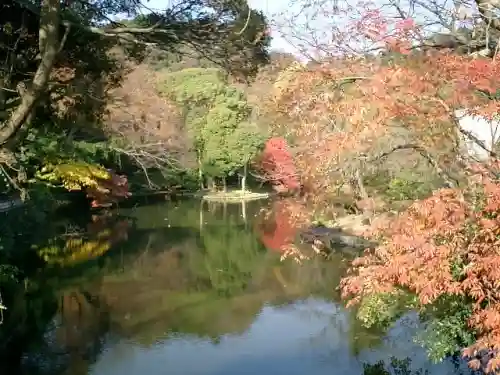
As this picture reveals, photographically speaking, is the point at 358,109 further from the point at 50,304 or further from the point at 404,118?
the point at 50,304

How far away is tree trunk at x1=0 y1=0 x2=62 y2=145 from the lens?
3527 mm

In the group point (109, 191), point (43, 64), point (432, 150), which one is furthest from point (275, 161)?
point (43, 64)

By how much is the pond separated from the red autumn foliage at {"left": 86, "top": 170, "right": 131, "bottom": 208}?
3.16m

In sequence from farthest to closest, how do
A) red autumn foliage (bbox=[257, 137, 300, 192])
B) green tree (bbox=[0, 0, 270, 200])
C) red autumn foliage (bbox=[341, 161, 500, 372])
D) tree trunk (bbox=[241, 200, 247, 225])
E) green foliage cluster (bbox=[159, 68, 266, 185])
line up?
1. green foliage cluster (bbox=[159, 68, 266, 185])
2. tree trunk (bbox=[241, 200, 247, 225])
3. red autumn foliage (bbox=[257, 137, 300, 192])
4. green tree (bbox=[0, 0, 270, 200])
5. red autumn foliage (bbox=[341, 161, 500, 372])

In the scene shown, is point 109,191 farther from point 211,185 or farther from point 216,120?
point 211,185

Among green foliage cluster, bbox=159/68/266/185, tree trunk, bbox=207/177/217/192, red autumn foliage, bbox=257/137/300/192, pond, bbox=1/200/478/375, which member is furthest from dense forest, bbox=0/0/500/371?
tree trunk, bbox=207/177/217/192

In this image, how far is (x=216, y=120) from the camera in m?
24.2

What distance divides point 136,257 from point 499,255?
40.4 feet

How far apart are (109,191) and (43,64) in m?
17.2

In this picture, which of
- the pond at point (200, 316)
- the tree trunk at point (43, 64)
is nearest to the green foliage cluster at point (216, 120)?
the pond at point (200, 316)

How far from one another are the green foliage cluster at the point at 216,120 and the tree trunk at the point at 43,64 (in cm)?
2058

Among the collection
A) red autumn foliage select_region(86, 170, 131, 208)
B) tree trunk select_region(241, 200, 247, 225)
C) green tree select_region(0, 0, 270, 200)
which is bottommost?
tree trunk select_region(241, 200, 247, 225)

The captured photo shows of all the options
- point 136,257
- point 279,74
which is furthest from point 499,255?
point 136,257

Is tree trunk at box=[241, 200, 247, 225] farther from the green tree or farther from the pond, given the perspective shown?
the green tree
